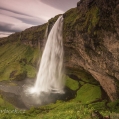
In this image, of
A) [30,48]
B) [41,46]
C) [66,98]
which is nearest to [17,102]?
[66,98]

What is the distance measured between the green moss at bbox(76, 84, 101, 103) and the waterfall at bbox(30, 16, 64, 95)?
26.9 ft

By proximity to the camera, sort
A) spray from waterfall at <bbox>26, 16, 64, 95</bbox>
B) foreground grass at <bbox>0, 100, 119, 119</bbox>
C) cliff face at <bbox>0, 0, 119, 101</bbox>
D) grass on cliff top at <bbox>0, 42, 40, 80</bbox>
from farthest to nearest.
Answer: grass on cliff top at <bbox>0, 42, 40, 80</bbox>
spray from waterfall at <bbox>26, 16, 64, 95</bbox>
cliff face at <bbox>0, 0, 119, 101</bbox>
foreground grass at <bbox>0, 100, 119, 119</bbox>

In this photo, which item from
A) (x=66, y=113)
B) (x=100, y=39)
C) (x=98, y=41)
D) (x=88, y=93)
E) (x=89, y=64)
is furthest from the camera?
(x=88, y=93)

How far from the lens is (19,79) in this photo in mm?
72062

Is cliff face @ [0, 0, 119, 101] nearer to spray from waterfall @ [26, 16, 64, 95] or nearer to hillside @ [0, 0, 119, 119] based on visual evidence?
hillside @ [0, 0, 119, 119]

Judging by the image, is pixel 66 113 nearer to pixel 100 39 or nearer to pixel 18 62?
pixel 100 39

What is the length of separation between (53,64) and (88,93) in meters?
19.5

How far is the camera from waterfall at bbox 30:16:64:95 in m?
59.8

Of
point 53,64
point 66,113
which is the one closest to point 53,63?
point 53,64

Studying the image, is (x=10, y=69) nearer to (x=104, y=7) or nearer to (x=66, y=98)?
(x=66, y=98)

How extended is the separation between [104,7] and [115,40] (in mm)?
6950

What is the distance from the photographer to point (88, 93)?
49.0 metres

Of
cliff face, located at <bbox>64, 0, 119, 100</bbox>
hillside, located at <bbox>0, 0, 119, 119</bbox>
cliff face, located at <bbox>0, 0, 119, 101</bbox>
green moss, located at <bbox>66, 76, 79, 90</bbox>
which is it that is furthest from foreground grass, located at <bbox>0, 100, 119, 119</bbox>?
green moss, located at <bbox>66, 76, 79, 90</bbox>

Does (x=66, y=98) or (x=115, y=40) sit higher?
(x=115, y=40)
